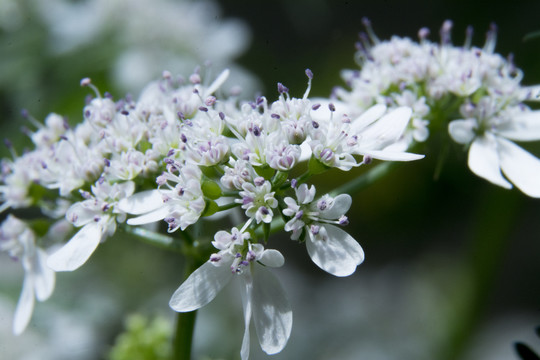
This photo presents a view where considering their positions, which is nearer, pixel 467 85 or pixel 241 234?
pixel 241 234

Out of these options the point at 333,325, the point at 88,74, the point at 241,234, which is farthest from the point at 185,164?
the point at 333,325

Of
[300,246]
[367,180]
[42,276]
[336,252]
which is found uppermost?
[42,276]

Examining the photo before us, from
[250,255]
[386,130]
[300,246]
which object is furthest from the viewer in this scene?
[300,246]

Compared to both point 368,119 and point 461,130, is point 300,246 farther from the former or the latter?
point 368,119

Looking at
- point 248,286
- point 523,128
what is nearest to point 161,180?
point 248,286

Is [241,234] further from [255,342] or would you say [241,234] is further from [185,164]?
[255,342]

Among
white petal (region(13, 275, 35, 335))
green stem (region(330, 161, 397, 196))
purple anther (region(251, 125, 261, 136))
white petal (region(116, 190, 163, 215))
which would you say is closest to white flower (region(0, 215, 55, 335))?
white petal (region(13, 275, 35, 335))

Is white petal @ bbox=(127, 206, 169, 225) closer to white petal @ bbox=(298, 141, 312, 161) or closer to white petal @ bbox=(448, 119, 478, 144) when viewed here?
white petal @ bbox=(298, 141, 312, 161)
